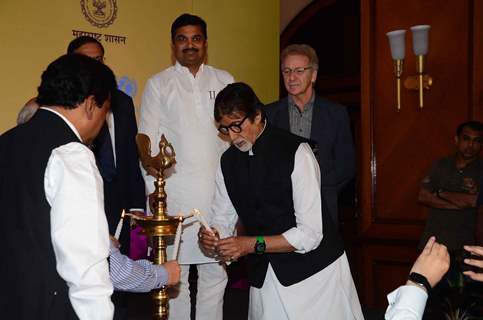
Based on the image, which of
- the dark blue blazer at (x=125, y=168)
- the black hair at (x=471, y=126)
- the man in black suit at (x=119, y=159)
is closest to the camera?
the man in black suit at (x=119, y=159)

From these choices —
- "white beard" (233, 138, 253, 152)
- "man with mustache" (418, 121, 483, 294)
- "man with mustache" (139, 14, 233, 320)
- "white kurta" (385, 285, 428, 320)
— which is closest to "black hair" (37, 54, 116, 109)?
"white beard" (233, 138, 253, 152)

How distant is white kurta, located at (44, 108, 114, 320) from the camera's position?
1.51 meters

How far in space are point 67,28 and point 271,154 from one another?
2031 mm

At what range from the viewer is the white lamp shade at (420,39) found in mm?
3836

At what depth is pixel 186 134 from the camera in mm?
3131

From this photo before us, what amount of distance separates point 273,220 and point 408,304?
2.94 feet

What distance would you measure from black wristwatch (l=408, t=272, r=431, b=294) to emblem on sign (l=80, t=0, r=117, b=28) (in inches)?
116

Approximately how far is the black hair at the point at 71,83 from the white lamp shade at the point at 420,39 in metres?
2.67

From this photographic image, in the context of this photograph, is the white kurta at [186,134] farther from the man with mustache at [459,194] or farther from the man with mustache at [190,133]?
the man with mustache at [459,194]

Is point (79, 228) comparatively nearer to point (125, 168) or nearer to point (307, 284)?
point (307, 284)

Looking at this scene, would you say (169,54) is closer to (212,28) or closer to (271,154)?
(212,28)

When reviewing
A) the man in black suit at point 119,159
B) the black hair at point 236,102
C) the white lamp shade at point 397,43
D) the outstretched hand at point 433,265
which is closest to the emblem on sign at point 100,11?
the man in black suit at point 119,159

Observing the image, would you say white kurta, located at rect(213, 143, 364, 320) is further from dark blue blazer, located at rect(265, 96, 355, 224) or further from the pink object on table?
the pink object on table

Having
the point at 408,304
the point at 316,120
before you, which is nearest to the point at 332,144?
the point at 316,120
